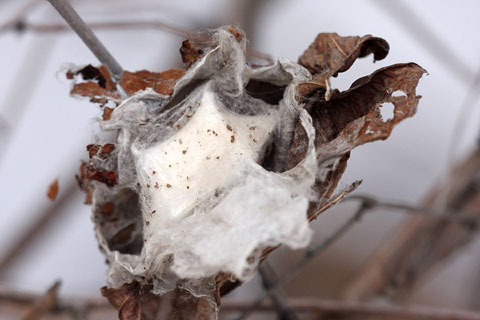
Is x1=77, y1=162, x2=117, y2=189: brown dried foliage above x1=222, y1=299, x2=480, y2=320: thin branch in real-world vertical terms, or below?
above

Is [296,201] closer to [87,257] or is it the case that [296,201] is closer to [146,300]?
[146,300]

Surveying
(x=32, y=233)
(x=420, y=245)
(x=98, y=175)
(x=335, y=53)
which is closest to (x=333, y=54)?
(x=335, y=53)

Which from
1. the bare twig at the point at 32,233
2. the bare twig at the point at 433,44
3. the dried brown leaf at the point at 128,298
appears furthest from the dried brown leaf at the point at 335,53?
the bare twig at the point at 32,233

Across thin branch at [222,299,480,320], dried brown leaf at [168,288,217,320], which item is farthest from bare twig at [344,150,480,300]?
dried brown leaf at [168,288,217,320]

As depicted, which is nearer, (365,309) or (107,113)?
(107,113)

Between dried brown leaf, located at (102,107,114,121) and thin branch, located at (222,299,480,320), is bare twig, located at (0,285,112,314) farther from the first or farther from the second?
dried brown leaf, located at (102,107,114,121)

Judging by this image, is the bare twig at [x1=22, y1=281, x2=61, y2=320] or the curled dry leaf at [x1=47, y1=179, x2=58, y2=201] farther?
the bare twig at [x1=22, y1=281, x2=61, y2=320]

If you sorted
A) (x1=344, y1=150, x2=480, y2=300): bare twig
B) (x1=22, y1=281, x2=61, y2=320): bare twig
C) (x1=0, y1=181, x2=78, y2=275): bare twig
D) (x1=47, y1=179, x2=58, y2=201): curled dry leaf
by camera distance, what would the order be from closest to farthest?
(x1=47, y1=179, x2=58, y2=201): curled dry leaf, (x1=22, y1=281, x2=61, y2=320): bare twig, (x1=344, y1=150, x2=480, y2=300): bare twig, (x1=0, y1=181, x2=78, y2=275): bare twig

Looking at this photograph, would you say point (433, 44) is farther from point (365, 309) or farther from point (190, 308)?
point (190, 308)
